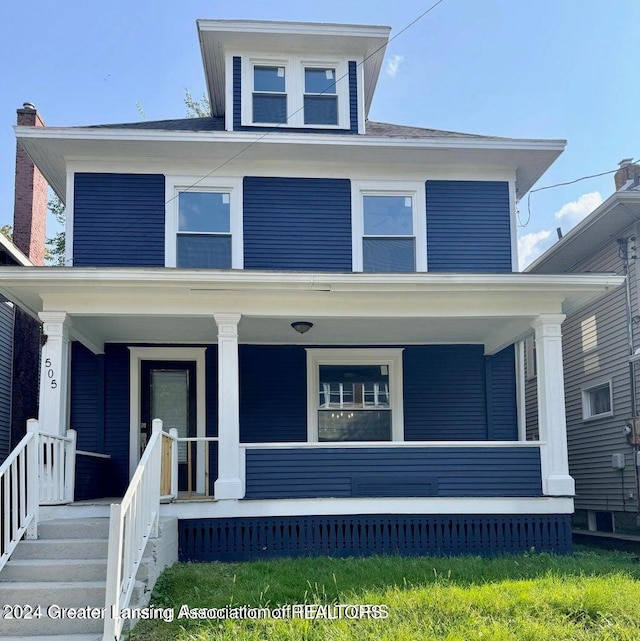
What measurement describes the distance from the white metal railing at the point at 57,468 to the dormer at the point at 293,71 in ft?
15.9

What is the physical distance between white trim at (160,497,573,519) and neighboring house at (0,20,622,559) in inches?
2.5

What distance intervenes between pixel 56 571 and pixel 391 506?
352cm

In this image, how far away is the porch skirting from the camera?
7.68 metres

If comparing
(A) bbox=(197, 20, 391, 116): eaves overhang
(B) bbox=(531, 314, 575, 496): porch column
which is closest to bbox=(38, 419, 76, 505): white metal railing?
(B) bbox=(531, 314, 575, 496): porch column

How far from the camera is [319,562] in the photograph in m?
7.25

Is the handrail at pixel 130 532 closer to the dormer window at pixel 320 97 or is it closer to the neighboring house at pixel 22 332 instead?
the dormer window at pixel 320 97

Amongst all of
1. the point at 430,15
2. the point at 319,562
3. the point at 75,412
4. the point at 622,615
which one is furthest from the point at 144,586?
the point at 430,15

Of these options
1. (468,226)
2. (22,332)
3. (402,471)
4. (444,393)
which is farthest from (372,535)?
(22,332)

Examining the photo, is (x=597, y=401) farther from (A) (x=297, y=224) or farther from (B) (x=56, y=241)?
(B) (x=56, y=241)

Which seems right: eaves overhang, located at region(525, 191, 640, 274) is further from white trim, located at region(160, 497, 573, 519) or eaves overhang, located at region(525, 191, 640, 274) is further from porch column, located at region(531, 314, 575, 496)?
white trim, located at region(160, 497, 573, 519)

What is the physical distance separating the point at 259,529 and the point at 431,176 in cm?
526

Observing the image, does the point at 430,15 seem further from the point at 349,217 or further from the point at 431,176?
the point at 349,217

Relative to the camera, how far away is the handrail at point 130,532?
4871 millimetres

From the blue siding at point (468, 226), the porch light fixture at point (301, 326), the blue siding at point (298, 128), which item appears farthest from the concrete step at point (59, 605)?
the blue siding at point (298, 128)
